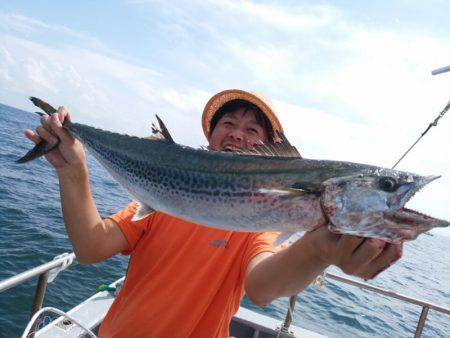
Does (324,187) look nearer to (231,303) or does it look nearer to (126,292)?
(231,303)

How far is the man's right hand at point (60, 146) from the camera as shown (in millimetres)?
3369

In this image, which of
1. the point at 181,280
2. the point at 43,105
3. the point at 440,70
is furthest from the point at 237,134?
the point at 440,70

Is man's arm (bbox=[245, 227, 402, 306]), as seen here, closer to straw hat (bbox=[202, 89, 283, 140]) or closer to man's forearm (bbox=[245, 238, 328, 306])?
man's forearm (bbox=[245, 238, 328, 306])

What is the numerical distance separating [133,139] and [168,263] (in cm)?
126

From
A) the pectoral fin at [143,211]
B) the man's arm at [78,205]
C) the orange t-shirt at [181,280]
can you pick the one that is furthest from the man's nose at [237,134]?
the man's arm at [78,205]

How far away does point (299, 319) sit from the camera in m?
14.0

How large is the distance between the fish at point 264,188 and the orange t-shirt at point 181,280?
15.7 inches

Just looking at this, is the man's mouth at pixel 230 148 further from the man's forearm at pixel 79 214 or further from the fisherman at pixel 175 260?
the man's forearm at pixel 79 214

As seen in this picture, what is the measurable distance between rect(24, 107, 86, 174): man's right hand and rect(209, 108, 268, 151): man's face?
135cm

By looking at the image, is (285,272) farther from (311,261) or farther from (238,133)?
(238,133)

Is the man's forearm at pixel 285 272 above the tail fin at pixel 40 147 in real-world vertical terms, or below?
below

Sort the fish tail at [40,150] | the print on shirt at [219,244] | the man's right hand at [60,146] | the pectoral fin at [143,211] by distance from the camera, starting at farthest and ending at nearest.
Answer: the fish tail at [40,150] → the man's right hand at [60,146] → the print on shirt at [219,244] → the pectoral fin at [143,211]

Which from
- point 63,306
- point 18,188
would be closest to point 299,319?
A: point 63,306

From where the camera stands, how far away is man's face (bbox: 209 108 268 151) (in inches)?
145
